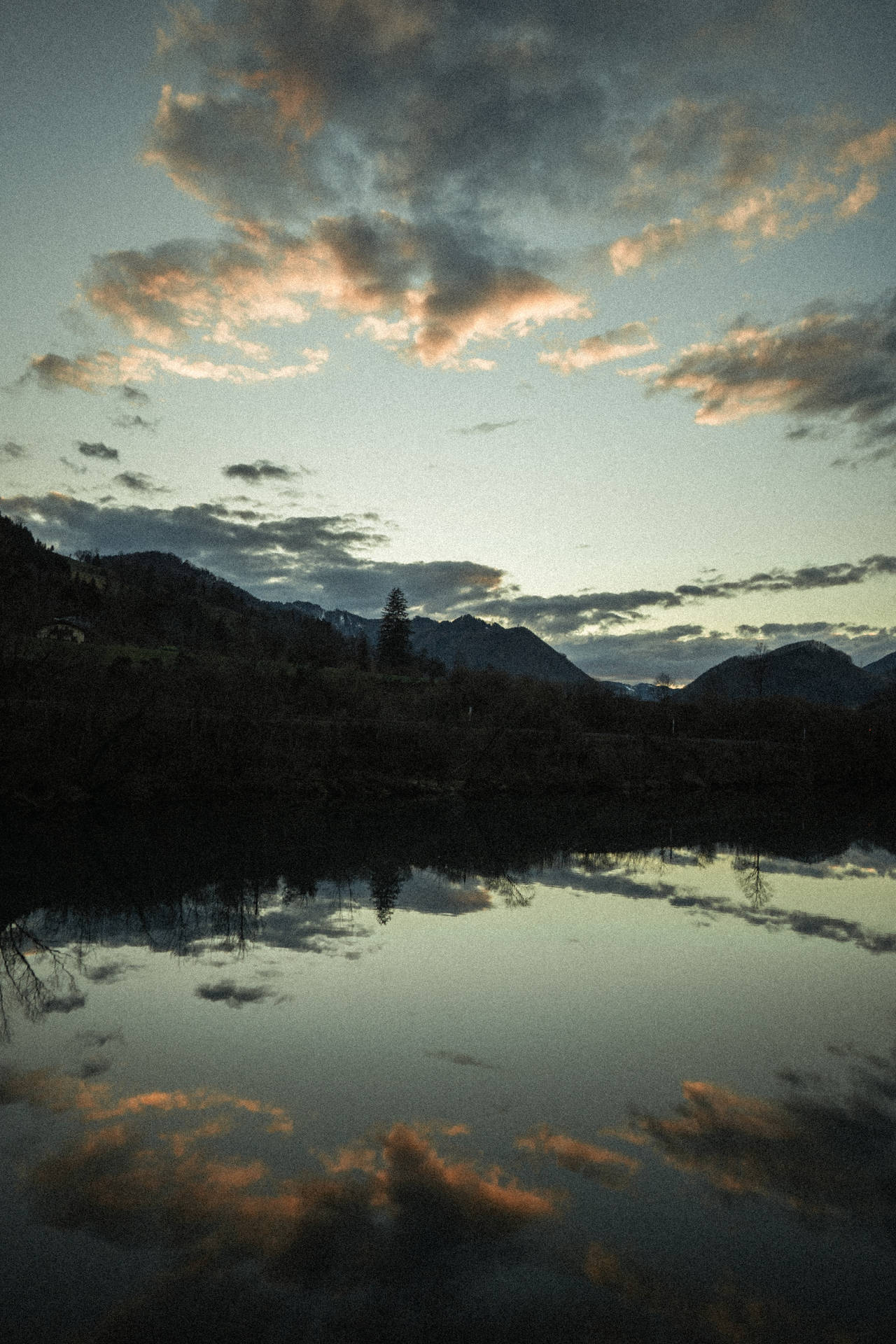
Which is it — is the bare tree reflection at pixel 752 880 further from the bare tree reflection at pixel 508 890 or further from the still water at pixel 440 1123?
the bare tree reflection at pixel 508 890

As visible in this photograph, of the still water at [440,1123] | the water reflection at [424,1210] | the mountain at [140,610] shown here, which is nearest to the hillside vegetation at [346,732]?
the mountain at [140,610]

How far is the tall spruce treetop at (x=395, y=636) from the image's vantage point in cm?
10144

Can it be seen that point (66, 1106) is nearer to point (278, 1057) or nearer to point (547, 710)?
point (278, 1057)

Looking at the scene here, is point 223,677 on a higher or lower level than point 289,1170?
higher

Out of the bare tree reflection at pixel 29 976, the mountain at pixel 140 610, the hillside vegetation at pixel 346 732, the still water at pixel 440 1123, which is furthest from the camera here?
the mountain at pixel 140 610

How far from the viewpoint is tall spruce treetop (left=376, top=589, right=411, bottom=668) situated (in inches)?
3994

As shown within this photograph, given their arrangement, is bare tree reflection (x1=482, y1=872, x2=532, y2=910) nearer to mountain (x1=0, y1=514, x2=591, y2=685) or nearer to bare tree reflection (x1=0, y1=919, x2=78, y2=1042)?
bare tree reflection (x1=0, y1=919, x2=78, y2=1042)

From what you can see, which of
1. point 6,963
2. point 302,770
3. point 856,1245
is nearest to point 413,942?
point 6,963

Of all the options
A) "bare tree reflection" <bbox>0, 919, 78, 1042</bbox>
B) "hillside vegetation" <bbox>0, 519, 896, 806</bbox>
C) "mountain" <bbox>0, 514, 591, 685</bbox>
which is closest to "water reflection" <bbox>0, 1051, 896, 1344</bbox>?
"bare tree reflection" <bbox>0, 919, 78, 1042</bbox>

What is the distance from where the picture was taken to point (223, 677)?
134ft

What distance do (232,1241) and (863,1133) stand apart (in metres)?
6.03

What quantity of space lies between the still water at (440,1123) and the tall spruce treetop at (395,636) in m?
85.2

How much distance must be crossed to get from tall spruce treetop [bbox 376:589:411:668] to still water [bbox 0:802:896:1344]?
8520 centimetres

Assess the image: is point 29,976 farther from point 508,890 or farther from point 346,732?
point 346,732
